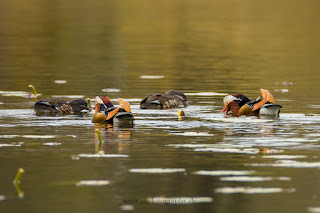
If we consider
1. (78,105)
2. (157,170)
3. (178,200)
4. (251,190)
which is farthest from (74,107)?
(178,200)

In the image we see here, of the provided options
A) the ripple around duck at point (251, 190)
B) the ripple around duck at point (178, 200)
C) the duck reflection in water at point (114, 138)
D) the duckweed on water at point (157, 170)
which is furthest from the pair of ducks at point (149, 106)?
the ripple around duck at point (178, 200)

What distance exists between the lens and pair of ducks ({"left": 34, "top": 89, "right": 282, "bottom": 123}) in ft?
59.6

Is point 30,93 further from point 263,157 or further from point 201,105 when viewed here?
point 263,157

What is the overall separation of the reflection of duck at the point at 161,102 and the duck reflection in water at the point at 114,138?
2.99m

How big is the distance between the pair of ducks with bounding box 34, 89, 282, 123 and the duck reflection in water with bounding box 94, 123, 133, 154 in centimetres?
27

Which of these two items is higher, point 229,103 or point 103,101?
point 103,101

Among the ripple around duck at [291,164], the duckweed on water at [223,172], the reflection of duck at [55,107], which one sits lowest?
the duckweed on water at [223,172]

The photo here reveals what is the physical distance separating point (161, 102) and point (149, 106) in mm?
303

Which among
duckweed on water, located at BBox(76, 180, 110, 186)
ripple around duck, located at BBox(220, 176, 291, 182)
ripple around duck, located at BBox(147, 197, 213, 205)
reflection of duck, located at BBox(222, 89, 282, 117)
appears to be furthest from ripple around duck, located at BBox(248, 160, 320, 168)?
reflection of duck, located at BBox(222, 89, 282, 117)

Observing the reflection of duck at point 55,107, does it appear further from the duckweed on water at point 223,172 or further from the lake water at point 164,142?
the duckweed on water at point 223,172

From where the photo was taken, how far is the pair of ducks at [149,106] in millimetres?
18172

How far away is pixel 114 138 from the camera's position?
52.8 ft

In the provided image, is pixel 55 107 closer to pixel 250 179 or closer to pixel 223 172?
pixel 223 172

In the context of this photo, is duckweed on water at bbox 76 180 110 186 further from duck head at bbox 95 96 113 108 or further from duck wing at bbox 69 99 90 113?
duck wing at bbox 69 99 90 113
